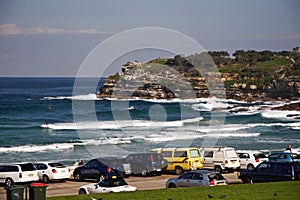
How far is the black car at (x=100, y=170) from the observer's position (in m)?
31.8

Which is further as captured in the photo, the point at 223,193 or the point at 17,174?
the point at 17,174

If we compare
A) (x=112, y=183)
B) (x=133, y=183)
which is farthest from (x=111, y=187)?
(x=133, y=183)

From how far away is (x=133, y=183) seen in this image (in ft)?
99.9

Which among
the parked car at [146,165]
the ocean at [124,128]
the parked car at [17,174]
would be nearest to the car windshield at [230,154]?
the parked car at [146,165]

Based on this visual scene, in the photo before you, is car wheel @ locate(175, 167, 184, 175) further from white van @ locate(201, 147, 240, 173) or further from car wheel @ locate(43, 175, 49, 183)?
car wheel @ locate(43, 175, 49, 183)

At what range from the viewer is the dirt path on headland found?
92.1ft

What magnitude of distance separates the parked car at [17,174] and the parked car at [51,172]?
2.48 ft

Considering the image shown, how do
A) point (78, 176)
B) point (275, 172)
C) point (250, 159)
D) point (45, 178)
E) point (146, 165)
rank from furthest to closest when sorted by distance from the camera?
1. point (250, 159)
2. point (146, 165)
3. point (78, 176)
4. point (45, 178)
5. point (275, 172)

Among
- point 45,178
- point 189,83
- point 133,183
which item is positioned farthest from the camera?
point 189,83

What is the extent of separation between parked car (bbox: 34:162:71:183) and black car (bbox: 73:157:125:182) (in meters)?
0.70

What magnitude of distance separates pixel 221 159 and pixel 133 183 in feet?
22.7

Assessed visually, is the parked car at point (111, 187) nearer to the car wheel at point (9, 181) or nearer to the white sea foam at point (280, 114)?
the car wheel at point (9, 181)

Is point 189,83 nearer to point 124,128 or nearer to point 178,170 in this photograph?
point 124,128

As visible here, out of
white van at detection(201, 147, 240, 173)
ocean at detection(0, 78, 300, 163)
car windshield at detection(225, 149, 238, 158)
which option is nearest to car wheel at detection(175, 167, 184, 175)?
white van at detection(201, 147, 240, 173)
